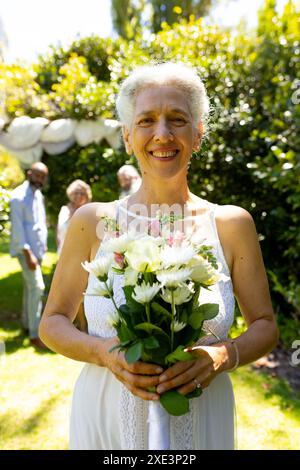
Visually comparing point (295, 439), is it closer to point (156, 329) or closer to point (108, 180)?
point (156, 329)

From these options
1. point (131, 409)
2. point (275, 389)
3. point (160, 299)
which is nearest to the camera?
point (160, 299)

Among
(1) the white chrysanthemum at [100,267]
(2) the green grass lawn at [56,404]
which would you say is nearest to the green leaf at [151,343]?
(1) the white chrysanthemum at [100,267]

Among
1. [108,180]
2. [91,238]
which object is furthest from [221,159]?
[91,238]

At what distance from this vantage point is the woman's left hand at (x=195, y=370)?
4.07ft

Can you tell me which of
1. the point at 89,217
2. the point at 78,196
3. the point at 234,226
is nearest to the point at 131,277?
the point at 89,217

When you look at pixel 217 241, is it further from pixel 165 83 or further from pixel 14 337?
pixel 14 337

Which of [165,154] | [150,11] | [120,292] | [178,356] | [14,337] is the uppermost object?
[150,11]

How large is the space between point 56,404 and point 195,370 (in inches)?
133

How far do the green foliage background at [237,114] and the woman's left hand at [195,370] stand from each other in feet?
11.3

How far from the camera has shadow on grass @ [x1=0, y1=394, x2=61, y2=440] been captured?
12.5 feet

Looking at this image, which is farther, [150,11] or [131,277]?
[150,11]

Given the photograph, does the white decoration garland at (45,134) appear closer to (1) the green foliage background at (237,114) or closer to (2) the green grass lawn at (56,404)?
(1) the green foliage background at (237,114)

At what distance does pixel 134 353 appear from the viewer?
118 centimetres
